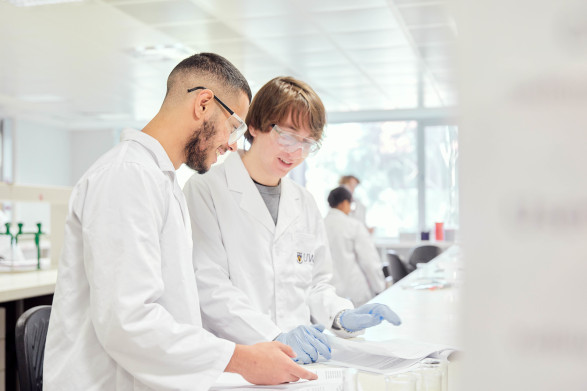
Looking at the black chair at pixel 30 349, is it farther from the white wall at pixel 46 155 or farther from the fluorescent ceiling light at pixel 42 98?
the white wall at pixel 46 155

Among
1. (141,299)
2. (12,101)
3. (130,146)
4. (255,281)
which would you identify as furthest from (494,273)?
(12,101)

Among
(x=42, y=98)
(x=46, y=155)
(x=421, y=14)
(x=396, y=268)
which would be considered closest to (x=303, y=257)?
(x=396, y=268)

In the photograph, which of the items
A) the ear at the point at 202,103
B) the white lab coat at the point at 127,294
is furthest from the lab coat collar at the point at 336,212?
the white lab coat at the point at 127,294

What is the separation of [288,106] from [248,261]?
483 millimetres

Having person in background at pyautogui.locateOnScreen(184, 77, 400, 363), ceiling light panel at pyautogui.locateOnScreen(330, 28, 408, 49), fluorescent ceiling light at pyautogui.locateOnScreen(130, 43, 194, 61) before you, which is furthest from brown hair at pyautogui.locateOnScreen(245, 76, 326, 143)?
fluorescent ceiling light at pyautogui.locateOnScreen(130, 43, 194, 61)

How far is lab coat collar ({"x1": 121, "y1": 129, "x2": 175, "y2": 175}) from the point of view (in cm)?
130

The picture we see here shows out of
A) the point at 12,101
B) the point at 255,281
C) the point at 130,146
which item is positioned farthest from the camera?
the point at 12,101

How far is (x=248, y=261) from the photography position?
1.67 metres

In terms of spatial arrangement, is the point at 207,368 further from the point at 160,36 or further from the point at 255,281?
the point at 160,36

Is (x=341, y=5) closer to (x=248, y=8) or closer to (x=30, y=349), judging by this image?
(x=248, y=8)

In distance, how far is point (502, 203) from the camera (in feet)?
0.97

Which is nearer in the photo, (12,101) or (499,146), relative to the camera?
(499,146)

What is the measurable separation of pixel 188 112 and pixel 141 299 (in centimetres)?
52

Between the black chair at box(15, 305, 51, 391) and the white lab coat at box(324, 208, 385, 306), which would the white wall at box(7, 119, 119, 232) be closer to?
the white lab coat at box(324, 208, 385, 306)
